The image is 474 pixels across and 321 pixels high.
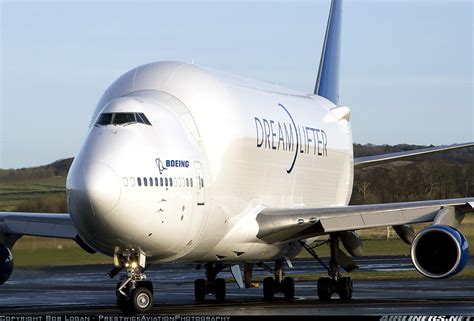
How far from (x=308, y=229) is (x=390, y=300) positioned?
2.41m

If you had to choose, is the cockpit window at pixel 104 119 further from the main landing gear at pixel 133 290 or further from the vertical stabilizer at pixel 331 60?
the vertical stabilizer at pixel 331 60

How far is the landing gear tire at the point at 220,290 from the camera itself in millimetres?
28531

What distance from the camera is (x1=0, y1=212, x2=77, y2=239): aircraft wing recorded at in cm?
2606

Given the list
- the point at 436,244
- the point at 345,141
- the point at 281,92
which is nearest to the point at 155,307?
the point at 436,244

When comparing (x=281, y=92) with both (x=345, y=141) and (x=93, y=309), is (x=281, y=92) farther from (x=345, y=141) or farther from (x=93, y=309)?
(x=93, y=309)

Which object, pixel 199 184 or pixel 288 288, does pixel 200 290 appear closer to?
pixel 288 288

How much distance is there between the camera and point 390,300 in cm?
2598

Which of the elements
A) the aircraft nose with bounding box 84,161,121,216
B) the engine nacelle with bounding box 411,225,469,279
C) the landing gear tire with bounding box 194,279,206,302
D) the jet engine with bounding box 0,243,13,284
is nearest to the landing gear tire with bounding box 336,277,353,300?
the landing gear tire with bounding box 194,279,206,302

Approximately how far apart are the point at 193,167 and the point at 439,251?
5.31 meters

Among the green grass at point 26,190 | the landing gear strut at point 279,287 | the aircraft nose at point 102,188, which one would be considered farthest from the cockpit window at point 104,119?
the green grass at point 26,190

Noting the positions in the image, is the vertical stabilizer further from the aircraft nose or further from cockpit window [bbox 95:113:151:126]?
the aircraft nose

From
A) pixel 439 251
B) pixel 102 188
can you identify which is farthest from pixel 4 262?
pixel 439 251

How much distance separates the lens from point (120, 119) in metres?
22.0

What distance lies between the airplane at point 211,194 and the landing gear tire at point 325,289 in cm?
3
